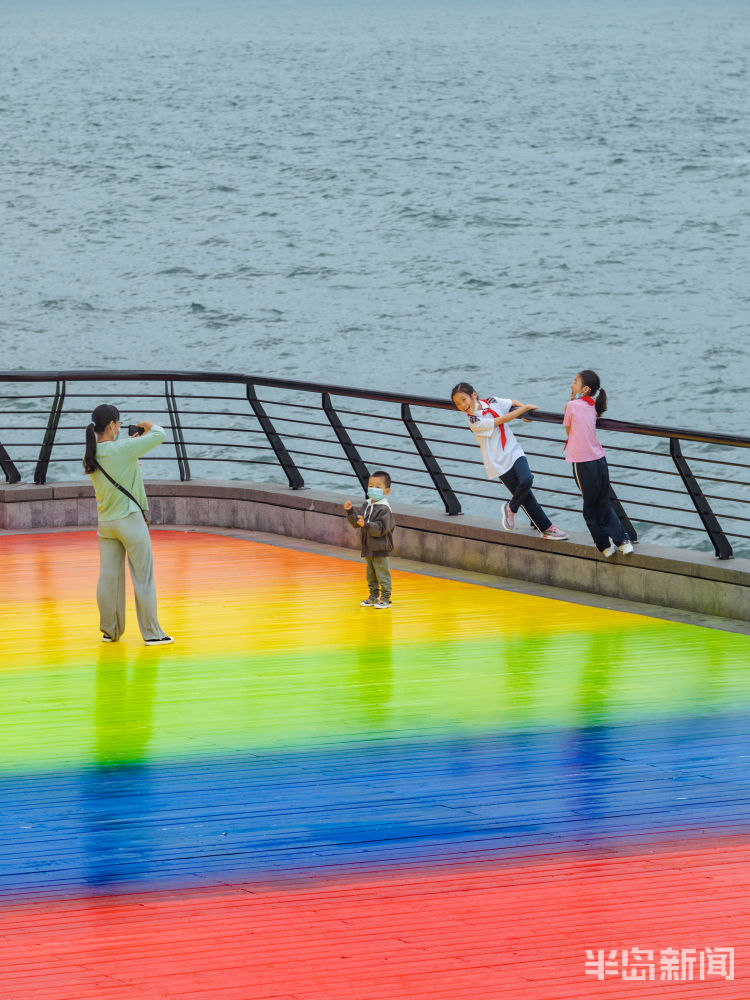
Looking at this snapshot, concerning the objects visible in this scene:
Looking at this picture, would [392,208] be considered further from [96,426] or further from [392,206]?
[96,426]

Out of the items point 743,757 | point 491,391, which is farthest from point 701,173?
point 743,757

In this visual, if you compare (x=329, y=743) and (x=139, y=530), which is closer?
(x=329, y=743)

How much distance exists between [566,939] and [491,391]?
167ft

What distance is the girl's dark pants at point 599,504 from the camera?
1086 centimetres

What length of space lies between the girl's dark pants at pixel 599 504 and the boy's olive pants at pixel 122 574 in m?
3.06

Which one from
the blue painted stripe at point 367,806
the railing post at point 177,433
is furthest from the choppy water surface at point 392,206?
the blue painted stripe at point 367,806

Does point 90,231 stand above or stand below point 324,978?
above

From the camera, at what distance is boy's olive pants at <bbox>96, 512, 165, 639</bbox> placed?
32.3 feet

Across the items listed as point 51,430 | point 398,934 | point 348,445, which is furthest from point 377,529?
point 398,934

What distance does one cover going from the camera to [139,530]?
388 inches

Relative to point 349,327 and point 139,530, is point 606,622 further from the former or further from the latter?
point 349,327

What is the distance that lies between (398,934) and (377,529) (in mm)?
5556

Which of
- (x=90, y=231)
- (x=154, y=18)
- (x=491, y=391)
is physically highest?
(x=154, y=18)

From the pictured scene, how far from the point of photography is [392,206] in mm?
83000
